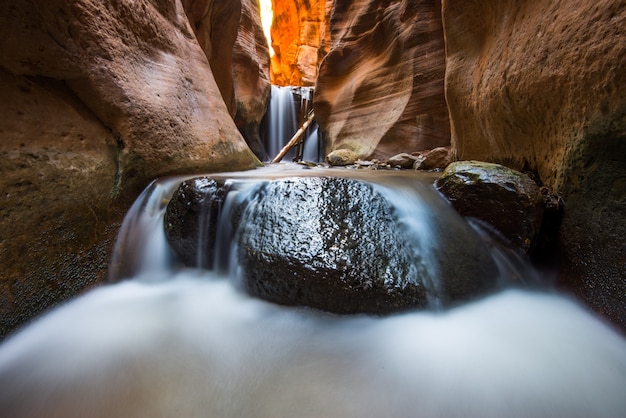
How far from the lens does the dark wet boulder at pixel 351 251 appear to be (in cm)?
170

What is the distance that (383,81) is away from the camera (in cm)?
769

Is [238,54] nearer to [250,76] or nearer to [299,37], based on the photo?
[250,76]

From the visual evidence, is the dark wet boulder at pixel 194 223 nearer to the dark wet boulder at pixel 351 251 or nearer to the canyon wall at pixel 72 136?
the dark wet boulder at pixel 351 251

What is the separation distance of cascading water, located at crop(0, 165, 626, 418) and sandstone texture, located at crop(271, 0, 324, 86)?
2227 centimetres

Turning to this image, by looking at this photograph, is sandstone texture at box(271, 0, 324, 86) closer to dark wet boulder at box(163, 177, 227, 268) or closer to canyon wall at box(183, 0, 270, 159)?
canyon wall at box(183, 0, 270, 159)

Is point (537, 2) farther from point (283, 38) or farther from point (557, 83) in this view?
point (283, 38)

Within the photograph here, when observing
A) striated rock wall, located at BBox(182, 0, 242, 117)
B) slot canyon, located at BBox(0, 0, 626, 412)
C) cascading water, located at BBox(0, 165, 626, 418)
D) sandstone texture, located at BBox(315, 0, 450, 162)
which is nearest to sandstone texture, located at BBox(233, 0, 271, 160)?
striated rock wall, located at BBox(182, 0, 242, 117)

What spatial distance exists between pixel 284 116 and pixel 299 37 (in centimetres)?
1349

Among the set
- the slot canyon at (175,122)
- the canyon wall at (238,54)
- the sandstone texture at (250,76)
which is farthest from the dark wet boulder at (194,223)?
the sandstone texture at (250,76)

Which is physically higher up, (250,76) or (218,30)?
(218,30)

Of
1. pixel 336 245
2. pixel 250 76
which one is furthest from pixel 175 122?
pixel 250 76

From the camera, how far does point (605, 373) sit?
1246mm

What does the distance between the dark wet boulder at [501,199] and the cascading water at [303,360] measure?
1.51ft

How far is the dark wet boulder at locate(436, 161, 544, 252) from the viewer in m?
2.04
